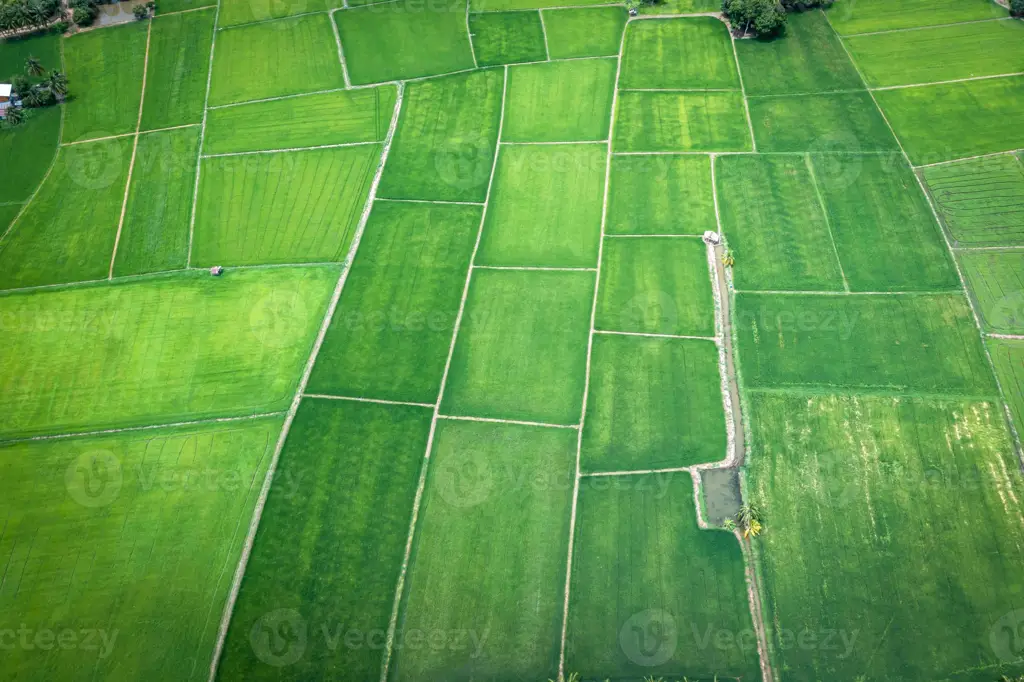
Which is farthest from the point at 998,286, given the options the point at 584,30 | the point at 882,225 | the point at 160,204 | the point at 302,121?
the point at 160,204

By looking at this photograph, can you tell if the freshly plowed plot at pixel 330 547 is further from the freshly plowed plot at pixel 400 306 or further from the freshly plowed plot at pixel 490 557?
the freshly plowed plot at pixel 400 306

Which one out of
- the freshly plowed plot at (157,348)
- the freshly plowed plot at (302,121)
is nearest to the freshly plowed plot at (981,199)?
the freshly plowed plot at (302,121)

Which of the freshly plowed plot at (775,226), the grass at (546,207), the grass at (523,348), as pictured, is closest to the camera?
the grass at (523,348)

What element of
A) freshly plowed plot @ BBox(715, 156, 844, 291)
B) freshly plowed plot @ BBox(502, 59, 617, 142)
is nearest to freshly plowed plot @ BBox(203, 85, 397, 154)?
freshly plowed plot @ BBox(502, 59, 617, 142)

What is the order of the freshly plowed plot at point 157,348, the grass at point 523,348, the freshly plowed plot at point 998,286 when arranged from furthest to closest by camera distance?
the freshly plowed plot at point 998,286 < the freshly plowed plot at point 157,348 < the grass at point 523,348

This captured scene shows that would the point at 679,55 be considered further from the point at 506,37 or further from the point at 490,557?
the point at 490,557

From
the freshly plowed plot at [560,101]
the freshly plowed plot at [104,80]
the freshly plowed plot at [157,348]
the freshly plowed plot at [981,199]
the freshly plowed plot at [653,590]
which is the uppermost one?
the freshly plowed plot at [104,80]

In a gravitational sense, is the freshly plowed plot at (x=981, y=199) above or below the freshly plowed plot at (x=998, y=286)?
above
